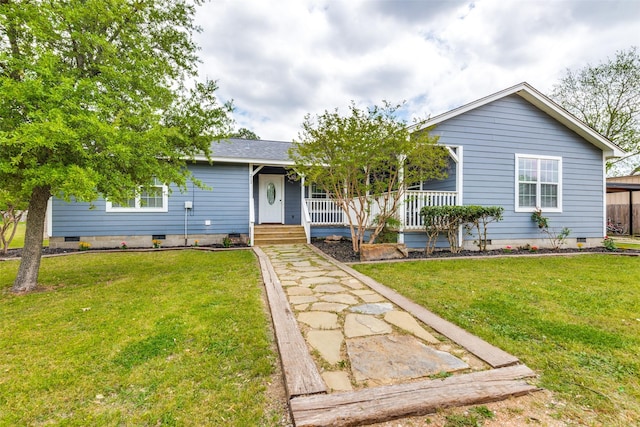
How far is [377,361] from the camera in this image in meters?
2.24

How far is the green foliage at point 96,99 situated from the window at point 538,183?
26.5ft

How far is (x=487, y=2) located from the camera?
25.3ft

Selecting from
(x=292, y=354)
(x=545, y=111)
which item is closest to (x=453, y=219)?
(x=545, y=111)

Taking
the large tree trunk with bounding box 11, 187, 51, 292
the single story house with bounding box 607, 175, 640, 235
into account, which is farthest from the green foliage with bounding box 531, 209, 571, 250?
the large tree trunk with bounding box 11, 187, 51, 292

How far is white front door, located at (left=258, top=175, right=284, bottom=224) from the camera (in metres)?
11.1

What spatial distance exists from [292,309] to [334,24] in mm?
8750

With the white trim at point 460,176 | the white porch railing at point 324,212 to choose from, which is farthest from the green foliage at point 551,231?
the white porch railing at point 324,212

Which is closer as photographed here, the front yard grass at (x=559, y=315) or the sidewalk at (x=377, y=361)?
the sidewalk at (x=377, y=361)

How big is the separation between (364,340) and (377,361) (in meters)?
0.37

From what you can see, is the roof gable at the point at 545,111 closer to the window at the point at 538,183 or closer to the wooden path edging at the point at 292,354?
the window at the point at 538,183

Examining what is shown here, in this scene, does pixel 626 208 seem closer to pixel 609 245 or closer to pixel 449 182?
pixel 609 245

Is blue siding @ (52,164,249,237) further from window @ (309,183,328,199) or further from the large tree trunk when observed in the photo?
the large tree trunk

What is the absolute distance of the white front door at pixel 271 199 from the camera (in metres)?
11.1

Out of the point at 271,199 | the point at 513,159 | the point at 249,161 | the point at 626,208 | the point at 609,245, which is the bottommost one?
the point at 609,245
